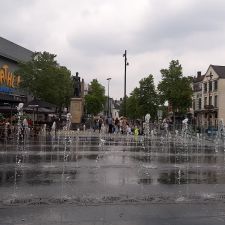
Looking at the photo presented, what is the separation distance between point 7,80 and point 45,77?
9168 millimetres

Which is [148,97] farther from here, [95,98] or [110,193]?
[110,193]

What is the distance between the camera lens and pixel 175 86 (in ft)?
206

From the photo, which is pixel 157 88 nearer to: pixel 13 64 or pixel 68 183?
pixel 13 64

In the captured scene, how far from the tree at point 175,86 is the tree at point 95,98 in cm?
2809

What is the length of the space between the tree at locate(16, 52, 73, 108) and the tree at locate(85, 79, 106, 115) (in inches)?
1595

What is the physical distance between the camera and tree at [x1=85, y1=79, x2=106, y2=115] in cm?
9138

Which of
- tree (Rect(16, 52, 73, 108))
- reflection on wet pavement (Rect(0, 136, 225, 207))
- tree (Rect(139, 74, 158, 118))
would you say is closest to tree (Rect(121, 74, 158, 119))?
tree (Rect(139, 74, 158, 118))

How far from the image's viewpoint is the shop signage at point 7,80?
177 feet

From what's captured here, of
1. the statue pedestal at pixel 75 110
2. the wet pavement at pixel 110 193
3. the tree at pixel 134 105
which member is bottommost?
the wet pavement at pixel 110 193

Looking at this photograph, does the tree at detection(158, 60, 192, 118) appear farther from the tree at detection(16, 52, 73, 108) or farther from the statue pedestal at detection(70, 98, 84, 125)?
the tree at detection(16, 52, 73, 108)

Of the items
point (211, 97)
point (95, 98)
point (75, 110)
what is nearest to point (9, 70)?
point (75, 110)

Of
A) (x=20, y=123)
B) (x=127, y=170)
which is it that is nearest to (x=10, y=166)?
(x=127, y=170)

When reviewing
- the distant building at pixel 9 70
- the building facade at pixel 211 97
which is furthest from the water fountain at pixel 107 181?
the building facade at pixel 211 97

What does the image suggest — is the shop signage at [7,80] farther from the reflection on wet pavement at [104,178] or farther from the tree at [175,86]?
the reflection on wet pavement at [104,178]
